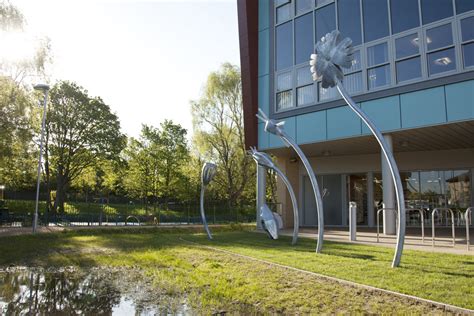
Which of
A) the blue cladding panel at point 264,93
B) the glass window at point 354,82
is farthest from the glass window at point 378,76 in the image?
the blue cladding panel at point 264,93

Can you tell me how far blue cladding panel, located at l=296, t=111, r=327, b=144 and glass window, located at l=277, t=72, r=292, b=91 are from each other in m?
1.99

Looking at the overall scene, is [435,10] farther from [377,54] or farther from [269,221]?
[269,221]

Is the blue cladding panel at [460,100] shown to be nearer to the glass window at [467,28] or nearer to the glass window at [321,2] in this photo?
the glass window at [467,28]

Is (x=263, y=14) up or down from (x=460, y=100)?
up

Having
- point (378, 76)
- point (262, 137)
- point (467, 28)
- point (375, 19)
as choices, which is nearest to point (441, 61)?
point (467, 28)

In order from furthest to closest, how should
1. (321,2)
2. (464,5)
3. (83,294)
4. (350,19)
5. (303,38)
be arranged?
(303,38) < (321,2) < (350,19) < (464,5) < (83,294)

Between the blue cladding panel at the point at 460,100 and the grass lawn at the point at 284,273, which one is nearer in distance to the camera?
the grass lawn at the point at 284,273

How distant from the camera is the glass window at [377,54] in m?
15.9

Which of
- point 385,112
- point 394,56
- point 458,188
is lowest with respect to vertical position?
point 458,188

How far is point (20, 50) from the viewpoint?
2042cm

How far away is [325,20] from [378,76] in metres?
4.33

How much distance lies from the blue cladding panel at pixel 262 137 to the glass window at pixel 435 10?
8666 millimetres

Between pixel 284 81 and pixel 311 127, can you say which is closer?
pixel 311 127

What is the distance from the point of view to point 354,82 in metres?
16.9
